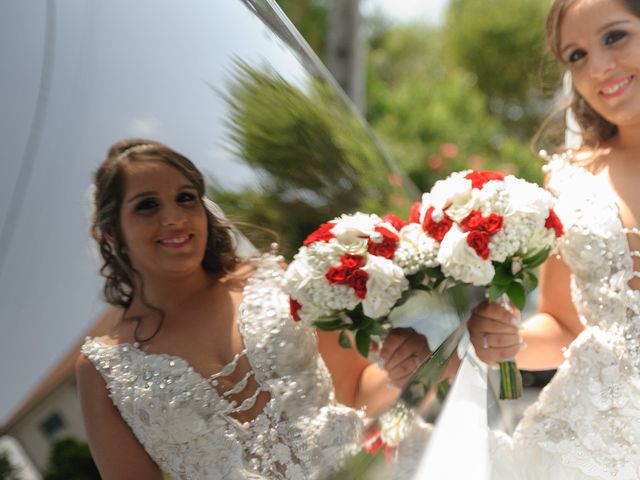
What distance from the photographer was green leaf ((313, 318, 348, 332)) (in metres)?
1.34

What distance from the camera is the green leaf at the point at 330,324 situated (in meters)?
1.34

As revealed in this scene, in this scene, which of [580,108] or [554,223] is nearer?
[554,223]

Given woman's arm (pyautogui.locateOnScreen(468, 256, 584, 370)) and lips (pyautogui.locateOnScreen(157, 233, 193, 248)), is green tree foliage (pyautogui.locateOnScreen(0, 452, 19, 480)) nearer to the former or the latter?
lips (pyautogui.locateOnScreen(157, 233, 193, 248))

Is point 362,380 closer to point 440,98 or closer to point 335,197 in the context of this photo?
point 335,197

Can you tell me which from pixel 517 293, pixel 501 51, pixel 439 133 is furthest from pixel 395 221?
pixel 501 51

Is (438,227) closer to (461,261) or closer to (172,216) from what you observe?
(461,261)

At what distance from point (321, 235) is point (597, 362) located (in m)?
0.74

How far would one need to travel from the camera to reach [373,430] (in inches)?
51.5

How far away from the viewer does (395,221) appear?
1.62 meters

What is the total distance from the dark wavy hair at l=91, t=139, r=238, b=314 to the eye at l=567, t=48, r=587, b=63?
1.08 meters

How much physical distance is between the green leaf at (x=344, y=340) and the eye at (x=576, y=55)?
2.98 feet

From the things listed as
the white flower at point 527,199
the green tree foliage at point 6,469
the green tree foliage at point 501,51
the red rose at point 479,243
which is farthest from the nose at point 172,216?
the green tree foliage at point 501,51

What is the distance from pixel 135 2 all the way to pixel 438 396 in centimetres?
96

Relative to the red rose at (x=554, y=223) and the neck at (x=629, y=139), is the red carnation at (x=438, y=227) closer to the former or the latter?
the red rose at (x=554, y=223)
